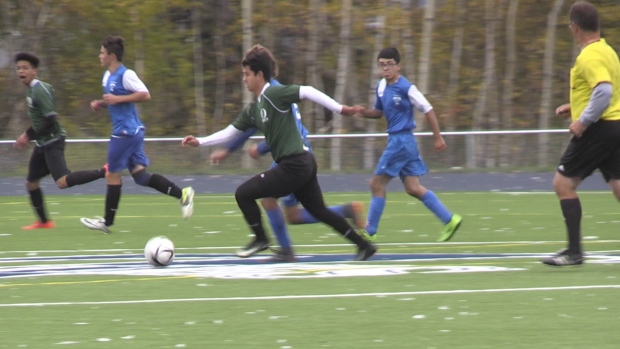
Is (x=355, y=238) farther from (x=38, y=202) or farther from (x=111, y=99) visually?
(x=38, y=202)

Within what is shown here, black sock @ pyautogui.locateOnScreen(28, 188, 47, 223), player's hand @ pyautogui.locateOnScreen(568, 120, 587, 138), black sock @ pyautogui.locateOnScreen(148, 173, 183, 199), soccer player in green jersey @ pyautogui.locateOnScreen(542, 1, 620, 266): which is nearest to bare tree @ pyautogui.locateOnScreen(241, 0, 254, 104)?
black sock @ pyautogui.locateOnScreen(28, 188, 47, 223)

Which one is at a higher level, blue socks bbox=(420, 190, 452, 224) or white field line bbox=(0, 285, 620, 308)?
white field line bbox=(0, 285, 620, 308)

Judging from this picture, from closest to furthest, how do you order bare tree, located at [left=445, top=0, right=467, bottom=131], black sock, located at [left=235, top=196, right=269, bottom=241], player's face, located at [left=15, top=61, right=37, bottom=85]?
black sock, located at [left=235, top=196, right=269, bottom=241] → player's face, located at [left=15, top=61, right=37, bottom=85] → bare tree, located at [left=445, top=0, right=467, bottom=131]

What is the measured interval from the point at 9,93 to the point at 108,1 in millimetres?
3135

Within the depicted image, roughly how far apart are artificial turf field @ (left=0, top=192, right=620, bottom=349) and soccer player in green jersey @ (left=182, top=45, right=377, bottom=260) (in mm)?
→ 399

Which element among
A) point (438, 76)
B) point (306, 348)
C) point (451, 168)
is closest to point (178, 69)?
point (438, 76)

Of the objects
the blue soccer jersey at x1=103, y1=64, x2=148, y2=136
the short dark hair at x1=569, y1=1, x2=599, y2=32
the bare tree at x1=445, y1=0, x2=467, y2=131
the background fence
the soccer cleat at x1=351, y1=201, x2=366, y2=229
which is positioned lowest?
the background fence

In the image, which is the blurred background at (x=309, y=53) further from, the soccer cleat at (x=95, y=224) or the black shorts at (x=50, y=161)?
the soccer cleat at (x=95, y=224)

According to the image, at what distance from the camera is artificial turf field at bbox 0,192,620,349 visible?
628 cm

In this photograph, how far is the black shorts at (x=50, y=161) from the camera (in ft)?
42.9

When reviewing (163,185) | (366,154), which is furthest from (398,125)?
(366,154)

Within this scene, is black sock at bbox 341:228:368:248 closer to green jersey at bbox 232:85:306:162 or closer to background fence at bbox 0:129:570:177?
green jersey at bbox 232:85:306:162

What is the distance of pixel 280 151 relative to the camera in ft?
30.9

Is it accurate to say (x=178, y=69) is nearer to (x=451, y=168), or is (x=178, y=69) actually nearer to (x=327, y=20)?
(x=327, y=20)
